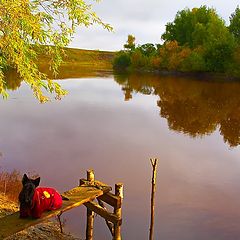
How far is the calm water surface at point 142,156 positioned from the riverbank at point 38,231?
689mm

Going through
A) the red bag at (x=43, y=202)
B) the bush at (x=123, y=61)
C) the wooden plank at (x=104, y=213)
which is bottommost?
the wooden plank at (x=104, y=213)

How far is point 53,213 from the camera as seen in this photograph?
295 inches

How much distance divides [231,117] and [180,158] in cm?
1502

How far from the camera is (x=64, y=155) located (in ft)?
61.8

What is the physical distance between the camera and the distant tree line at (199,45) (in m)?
71.6

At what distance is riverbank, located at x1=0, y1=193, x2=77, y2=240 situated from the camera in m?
Answer: 9.26

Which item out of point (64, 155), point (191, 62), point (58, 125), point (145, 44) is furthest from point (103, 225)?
point (145, 44)

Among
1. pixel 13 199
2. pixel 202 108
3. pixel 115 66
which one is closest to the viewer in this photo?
pixel 13 199

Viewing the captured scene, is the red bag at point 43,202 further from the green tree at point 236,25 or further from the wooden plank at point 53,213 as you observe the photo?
the green tree at point 236,25

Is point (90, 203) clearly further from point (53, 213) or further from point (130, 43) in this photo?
point (130, 43)

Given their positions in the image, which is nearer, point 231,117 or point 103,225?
point 103,225

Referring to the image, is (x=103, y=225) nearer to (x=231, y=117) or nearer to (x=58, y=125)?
(x=58, y=125)

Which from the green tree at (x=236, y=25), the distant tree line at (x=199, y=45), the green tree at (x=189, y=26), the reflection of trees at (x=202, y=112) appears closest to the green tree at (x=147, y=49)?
the distant tree line at (x=199, y=45)

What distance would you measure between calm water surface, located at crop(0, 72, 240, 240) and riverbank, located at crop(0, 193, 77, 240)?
0.69m
